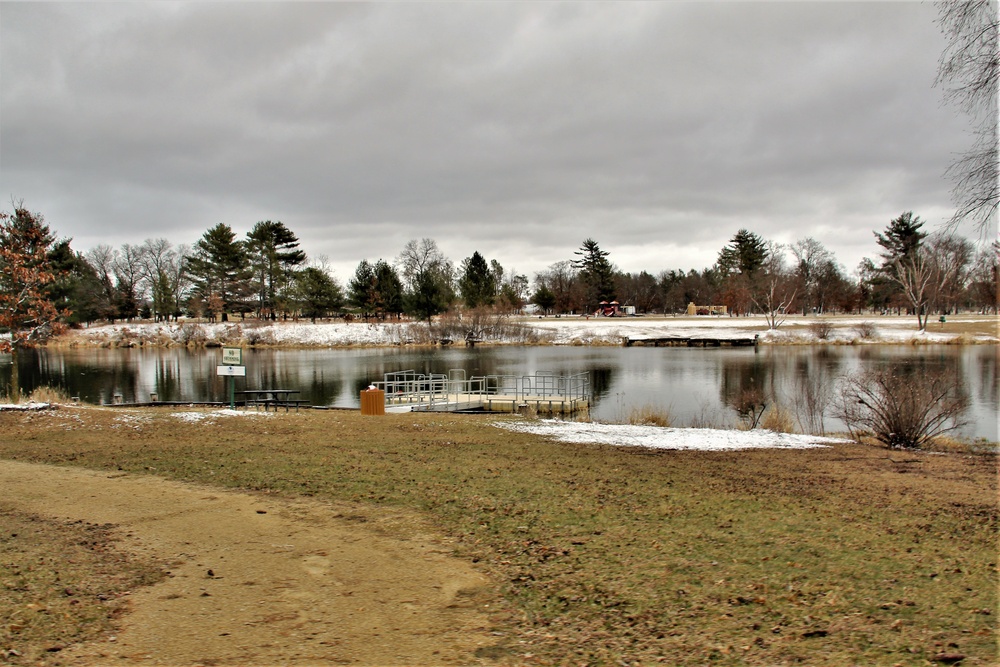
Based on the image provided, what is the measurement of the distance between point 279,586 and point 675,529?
4.16 m

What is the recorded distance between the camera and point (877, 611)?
15.8 ft

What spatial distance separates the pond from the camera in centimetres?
2580

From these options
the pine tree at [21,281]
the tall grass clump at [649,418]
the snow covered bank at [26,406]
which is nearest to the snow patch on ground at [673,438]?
the tall grass clump at [649,418]

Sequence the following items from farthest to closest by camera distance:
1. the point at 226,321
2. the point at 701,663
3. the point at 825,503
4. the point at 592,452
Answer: the point at 226,321 < the point at 592,452 < the point at 825,503 < the point at 701,663

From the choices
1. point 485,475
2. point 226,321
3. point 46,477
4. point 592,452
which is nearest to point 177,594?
Result: point 485,475

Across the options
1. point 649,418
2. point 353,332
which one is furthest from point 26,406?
point 353,332

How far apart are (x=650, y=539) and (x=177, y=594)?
454 cm

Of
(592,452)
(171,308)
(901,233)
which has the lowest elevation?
(592,452)

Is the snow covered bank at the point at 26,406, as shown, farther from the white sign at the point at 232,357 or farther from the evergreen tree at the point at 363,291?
the evergreen tree at the point at 363,291

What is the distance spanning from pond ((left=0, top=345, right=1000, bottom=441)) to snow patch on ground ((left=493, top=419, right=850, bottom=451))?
5220mm

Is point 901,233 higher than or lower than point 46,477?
higher

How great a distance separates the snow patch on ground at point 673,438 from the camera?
13.5m

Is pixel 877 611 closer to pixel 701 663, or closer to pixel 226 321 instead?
pixel 701 663

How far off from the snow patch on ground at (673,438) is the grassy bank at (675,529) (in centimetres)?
94
